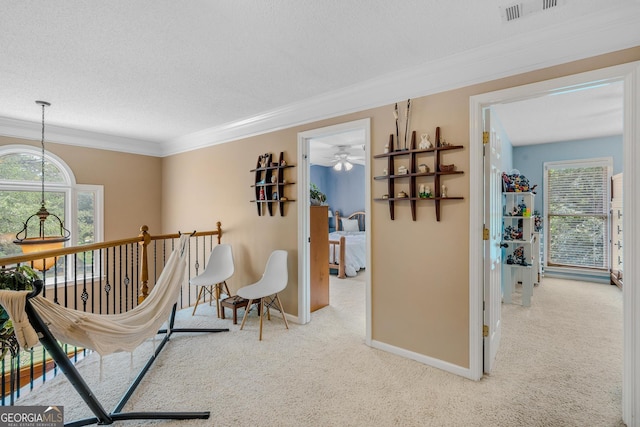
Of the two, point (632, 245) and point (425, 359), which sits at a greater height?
point (632, 245)

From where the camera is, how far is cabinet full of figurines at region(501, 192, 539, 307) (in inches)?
154

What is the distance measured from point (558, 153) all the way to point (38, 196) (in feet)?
27.4

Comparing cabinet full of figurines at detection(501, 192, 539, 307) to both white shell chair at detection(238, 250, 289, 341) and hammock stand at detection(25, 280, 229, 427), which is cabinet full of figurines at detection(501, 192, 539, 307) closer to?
white shell chair at detection(238, 250, 289, 341)

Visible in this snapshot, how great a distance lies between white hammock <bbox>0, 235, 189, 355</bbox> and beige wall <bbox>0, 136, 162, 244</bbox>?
3050 mm

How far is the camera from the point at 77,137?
14.1 ft

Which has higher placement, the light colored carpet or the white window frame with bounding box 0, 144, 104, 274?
the white window frame with bounding box 0, 144, 104, 274

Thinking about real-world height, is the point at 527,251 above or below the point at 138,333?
above

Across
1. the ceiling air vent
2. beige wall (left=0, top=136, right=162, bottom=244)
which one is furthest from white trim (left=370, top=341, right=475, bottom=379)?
beige wall (left=0, top=136, right=162, bottom=244)

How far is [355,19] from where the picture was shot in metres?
1.82

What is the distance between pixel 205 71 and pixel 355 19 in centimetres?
138

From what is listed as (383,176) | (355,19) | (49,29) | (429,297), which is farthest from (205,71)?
(429,297)

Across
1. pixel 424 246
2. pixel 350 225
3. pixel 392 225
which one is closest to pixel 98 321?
pixel 392 225

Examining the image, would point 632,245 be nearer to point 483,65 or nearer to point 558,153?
point 483,65

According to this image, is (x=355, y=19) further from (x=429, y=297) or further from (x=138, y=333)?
(x=138, y=333)
